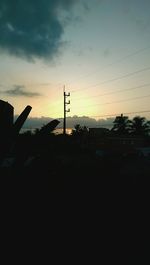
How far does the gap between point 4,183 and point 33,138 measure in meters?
0.37

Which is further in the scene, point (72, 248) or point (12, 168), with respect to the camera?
point (72, 248)

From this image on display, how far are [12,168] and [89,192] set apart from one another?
0.88 metres

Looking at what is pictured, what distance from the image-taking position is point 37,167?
203cm

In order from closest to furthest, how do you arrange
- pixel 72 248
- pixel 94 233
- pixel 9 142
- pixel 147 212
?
1. pixel 9 142
2. pixel 72 248
3. pixel 94 233
4. pixel 147 212

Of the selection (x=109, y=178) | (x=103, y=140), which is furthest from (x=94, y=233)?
(x=103, y=140)

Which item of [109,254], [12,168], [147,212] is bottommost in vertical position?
[109,254]

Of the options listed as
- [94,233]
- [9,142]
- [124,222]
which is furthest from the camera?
[124,222]

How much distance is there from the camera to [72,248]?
2.12 metres

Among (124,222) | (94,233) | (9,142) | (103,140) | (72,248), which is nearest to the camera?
(9,142)

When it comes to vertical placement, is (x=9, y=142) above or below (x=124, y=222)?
above

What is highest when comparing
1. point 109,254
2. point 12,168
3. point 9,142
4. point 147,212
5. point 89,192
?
point 9,142

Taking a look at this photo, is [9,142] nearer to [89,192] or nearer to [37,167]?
[37,167]

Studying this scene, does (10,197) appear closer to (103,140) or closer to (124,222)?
(124,222)

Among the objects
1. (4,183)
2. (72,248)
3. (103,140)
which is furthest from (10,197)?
(103,140)
